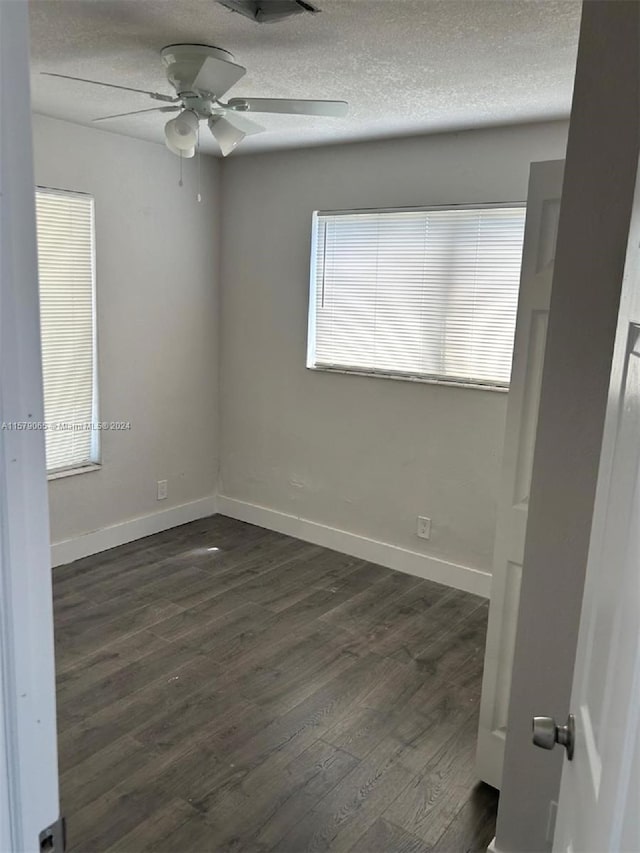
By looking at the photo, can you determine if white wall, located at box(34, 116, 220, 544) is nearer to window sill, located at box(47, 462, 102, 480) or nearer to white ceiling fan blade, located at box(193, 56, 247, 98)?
window sill, located at box(47, 462, 102, 480)

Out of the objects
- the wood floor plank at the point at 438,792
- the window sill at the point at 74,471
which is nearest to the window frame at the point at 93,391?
the window sill at the point at 74,471

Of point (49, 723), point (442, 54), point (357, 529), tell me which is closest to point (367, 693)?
point (357, 529)

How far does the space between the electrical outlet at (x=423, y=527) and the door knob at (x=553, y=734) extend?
2.89 metres

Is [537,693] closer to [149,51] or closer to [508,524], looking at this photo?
[508,524]

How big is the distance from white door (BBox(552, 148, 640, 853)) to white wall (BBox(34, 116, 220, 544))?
339 centimetres

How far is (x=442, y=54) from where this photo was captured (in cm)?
235

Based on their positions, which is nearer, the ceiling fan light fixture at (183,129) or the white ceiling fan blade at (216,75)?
the white ceiling fan blade at (216,75)

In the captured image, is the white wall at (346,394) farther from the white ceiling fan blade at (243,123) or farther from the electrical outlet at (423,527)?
the white ceiling fan blade at (243,123)

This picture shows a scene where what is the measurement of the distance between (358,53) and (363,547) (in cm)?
279

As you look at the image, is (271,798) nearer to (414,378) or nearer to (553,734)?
(553,734)

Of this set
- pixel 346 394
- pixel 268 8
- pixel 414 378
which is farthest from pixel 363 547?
pixel 268 8

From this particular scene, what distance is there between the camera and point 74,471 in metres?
4.01

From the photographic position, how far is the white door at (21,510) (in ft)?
2.56

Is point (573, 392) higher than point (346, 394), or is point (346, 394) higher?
point (573, 392)
